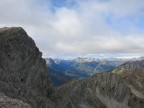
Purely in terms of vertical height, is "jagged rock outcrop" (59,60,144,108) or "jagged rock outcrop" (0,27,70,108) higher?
"jagged rock outcrop" (0,27,70,108)

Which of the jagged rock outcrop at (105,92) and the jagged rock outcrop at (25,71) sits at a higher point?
the jagged rock outcrop at (25,71)

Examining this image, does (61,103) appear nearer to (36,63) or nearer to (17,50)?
(36,63)

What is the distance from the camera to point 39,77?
61062 millimetres

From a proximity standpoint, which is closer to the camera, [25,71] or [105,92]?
[25,71]

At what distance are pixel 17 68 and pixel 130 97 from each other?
3316 inches

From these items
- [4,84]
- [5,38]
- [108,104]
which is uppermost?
[5,38]

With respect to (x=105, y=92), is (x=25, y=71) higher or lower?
higher

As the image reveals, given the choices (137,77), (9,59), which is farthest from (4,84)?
(137,77)

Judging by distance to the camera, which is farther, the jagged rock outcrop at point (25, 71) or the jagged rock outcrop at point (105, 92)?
the jagged rock outcrop at point (105, 92)

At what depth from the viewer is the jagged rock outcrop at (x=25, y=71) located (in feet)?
163

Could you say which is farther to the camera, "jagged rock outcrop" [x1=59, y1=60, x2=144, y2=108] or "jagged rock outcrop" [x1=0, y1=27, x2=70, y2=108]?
"jagged rock outcrop" [x1=59, y1=60, x2=144, y2=108]

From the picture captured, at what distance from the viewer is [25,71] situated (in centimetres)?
5728

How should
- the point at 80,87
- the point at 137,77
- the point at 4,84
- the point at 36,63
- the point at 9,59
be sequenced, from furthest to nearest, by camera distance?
the point at 137,77 < the point at 80,87 < the point at 36,63 < the point at 9,59 < the point at 4,84

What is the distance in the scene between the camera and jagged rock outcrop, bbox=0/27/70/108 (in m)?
49.8
